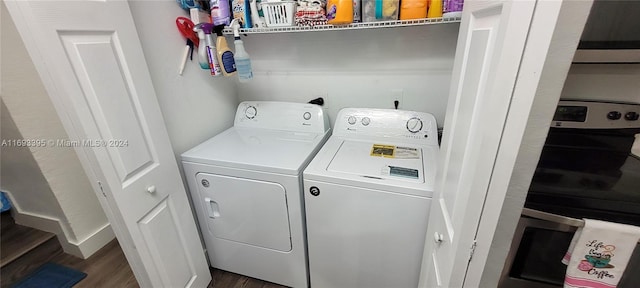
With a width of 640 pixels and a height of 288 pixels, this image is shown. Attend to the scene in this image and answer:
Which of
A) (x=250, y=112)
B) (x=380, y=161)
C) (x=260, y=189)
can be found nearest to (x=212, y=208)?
(x=260, y=189)

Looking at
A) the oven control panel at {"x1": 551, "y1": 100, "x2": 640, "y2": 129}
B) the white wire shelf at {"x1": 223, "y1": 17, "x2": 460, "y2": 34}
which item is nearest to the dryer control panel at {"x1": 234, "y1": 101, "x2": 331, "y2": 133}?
the white wire shelf at {"x1": 223, "y1": 17, "x2": 460, "y2": 34}

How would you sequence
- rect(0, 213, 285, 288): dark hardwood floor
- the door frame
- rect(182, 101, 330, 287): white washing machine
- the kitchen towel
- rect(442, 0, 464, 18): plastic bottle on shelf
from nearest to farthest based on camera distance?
the door frame, the kitchen towel, rect(442, 0, 464, 18): plastic bottle on shelf, rect(182, 101, 330, 287): white washing machine, rect(0, 213, 285, 288): dark hardwood floor

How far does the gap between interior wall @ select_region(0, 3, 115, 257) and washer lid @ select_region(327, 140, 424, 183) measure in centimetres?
203

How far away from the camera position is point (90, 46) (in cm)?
99

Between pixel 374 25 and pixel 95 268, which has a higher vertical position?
pixel 374 25

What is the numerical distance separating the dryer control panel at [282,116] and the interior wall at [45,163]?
129cm

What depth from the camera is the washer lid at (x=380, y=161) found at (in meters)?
1.27

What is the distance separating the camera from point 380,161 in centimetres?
140

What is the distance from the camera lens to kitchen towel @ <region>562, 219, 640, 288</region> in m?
0.78

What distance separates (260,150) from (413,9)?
1.12 m

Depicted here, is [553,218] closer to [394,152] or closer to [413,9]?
[394,152]

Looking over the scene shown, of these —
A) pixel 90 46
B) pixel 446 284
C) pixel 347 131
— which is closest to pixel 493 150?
pixel 446 284

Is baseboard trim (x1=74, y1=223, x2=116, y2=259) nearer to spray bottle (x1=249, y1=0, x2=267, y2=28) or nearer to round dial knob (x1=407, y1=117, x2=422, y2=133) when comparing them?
spray bottle (x1=249, y1=0, x2=267, y2=28)

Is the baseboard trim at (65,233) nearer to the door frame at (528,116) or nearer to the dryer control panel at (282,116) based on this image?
the dryer control panel at (282,116)
